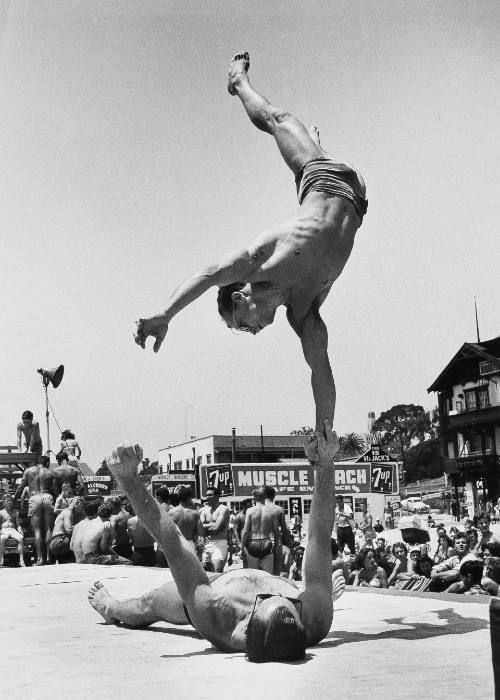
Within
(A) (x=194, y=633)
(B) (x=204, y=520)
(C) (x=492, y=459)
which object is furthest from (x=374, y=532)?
(C) (x=492, y=459)

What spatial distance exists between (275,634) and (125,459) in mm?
1258

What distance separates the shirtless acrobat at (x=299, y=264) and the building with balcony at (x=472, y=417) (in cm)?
6181

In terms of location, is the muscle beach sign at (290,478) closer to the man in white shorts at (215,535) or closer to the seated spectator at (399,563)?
the seated spectator at (399,563)

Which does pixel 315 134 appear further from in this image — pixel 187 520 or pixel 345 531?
pixel 345 531

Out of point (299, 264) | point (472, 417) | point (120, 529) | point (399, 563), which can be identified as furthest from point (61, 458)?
point (472, 417)

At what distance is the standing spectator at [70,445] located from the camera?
17250mm

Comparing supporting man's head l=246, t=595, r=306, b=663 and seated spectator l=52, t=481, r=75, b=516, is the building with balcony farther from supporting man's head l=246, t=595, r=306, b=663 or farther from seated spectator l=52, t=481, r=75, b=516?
supporting man's head l=246, t=595, r=306, b=663

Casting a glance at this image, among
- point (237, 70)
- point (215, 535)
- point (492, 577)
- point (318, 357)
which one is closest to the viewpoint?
point (318, 357)

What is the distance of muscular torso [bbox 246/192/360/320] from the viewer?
17.9 ft

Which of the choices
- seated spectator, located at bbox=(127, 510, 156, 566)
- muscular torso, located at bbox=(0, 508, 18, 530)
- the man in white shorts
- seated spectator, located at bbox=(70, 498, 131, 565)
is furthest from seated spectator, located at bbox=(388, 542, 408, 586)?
muscular torso, located at bbox=(0, 508, 18, 530)

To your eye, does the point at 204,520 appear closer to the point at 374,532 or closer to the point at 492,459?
the point at 374,532

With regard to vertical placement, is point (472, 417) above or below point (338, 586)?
above

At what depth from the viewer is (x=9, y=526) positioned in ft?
46.1

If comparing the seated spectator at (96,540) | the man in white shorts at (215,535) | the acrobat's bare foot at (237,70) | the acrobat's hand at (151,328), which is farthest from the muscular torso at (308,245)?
the man in white shorts at (215,535)
